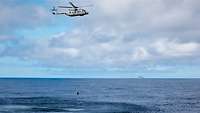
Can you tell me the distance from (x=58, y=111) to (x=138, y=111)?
2401 cm

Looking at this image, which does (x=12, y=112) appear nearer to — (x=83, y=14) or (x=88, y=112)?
(x=88, y=112)

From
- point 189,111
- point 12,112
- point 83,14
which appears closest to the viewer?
point 83,14

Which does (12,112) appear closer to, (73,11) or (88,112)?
(88,112)

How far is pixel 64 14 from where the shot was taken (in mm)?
49938

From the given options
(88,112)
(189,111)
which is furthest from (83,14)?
(189,111)

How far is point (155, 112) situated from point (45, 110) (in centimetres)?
3292

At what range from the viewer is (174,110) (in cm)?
13012

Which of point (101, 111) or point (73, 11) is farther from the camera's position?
point (101, 111)

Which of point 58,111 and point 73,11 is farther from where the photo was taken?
point 58,111

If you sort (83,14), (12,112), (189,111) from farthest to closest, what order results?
1. (189,111)
2. (12,112)
3. (83,14)

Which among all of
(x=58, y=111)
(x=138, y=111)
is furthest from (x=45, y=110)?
(x=138, y=111)

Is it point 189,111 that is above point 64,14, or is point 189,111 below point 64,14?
below

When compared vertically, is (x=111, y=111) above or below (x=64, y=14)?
below

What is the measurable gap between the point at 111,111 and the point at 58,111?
15.7 metres
